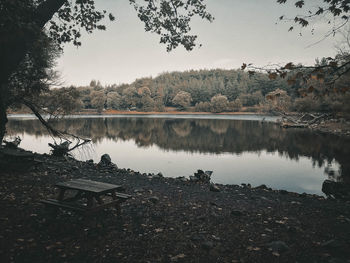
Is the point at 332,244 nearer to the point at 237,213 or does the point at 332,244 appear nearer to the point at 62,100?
the point at 237,213

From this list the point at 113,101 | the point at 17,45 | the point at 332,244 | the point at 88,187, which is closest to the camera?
the point at 332,244

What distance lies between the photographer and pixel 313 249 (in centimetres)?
560

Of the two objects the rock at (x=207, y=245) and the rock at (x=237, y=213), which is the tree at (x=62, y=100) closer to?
the rock at (x=237, y=213)

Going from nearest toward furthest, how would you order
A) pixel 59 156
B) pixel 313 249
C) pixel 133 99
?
pixel 313 249
pixel 59 156
pixel 133 99

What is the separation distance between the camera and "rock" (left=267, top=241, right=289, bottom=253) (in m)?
5.52

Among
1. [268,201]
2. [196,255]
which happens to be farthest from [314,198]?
[196,255]

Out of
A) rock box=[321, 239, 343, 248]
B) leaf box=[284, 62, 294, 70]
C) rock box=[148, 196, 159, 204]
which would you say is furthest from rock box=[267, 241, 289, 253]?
rock box=[148, 196, 159, 204]

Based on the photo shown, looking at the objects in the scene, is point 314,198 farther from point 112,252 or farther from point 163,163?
point 163,163

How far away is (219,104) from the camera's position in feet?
433

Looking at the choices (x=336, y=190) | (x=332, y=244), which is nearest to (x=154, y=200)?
(x=332, y=244)

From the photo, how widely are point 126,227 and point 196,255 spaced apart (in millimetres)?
2085

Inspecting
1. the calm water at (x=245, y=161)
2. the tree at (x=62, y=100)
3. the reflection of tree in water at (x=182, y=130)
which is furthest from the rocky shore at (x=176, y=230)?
the reflection of tree in water at (x=182, y=130)

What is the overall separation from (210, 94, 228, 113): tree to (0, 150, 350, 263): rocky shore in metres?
124

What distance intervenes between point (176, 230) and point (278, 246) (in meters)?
2.48
